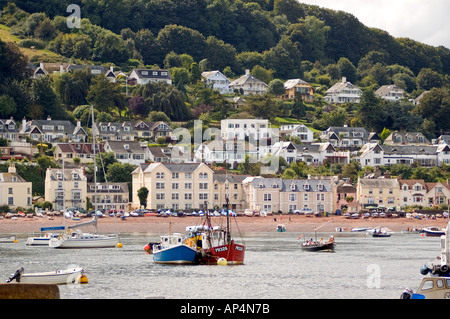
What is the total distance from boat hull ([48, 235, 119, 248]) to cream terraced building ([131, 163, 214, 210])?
1470 inches

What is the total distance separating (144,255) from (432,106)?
121 metres

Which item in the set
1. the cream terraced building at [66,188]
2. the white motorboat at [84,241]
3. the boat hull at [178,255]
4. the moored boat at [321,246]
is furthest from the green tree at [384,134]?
the boat hull at [178,255]

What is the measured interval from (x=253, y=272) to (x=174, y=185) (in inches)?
2331

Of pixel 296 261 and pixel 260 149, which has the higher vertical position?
pixel 260 149

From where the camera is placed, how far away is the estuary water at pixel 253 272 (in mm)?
39625

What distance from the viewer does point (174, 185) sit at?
355 ft

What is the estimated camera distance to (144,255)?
202 ft

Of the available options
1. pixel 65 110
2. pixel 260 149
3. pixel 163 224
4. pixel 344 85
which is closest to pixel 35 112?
pixel 65 110

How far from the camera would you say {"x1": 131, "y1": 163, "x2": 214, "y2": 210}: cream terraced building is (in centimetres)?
10700

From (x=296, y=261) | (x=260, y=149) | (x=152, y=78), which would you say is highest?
(x=152, y=78)

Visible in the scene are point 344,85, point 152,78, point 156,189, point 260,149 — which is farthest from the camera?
point 344,85

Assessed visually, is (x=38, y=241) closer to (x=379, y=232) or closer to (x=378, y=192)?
(x=379, y=232)

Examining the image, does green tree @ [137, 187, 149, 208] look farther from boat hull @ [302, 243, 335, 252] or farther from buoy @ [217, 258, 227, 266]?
buoy @ [217, 258, 227, 266]
